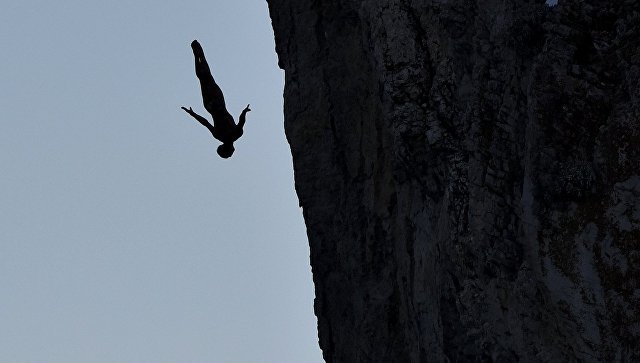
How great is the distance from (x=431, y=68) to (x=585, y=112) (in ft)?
12.1

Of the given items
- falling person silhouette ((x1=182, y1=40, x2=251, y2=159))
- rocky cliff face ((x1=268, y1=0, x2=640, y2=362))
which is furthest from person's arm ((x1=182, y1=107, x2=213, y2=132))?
rocky cliff face ((x1=268, y1=0, x2=640, y2=362))

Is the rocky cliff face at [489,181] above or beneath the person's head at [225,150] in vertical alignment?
beneath

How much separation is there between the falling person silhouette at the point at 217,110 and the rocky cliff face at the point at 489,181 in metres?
2.68

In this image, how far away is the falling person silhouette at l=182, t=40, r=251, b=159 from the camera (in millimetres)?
19938

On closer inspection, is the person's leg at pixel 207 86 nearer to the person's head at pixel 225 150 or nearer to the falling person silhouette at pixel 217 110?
the falling person silhouette at pixel 217 110

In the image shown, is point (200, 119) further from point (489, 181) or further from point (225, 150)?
point (489, 181)

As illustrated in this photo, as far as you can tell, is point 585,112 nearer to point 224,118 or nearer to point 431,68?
point 431,68

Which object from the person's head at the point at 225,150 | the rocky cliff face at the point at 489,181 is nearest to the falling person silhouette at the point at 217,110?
the person's head at the point at 225,150

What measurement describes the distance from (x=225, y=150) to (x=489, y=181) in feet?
20.0

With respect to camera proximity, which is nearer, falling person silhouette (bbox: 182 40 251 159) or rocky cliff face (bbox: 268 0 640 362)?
rocky cliff face (bbox: 268 0 640 362)

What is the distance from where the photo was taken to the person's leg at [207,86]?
65.9 ft

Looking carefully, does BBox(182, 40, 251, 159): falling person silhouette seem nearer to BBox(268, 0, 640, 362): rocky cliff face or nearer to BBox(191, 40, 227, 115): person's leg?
BBox(191, 40, 227, 115): person's leg

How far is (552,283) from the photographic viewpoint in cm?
1416

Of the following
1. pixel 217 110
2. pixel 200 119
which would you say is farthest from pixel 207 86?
pixel 200 119
